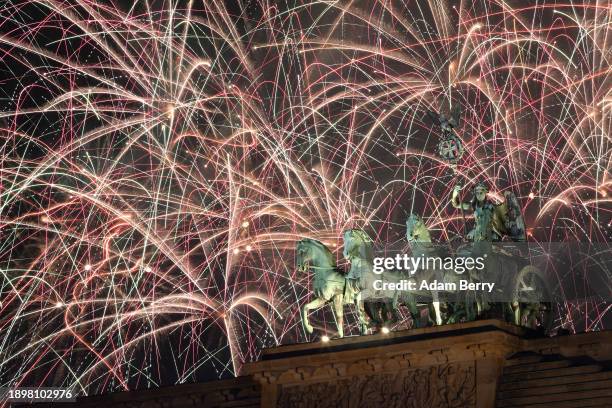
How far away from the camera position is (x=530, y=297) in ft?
89.6

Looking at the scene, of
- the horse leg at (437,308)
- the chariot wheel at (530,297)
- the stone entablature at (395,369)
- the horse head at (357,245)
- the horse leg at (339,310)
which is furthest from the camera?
the horse leg at (339,310)

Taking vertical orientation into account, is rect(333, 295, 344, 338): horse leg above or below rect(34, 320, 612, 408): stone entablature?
above

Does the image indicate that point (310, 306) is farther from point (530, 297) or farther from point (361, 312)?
point (530, 297)

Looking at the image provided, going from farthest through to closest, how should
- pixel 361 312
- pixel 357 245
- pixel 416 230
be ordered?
pixel 361 312 → pixel 357 245 → pixel 416 230

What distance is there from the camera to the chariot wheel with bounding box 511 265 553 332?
89.4 ft

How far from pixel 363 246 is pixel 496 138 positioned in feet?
13.4

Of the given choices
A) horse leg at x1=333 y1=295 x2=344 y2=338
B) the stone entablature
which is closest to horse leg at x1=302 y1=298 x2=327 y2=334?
horse leg at x1=333 y1=295 x2=344 y2=338

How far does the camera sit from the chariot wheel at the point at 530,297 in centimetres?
2725

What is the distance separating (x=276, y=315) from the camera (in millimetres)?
33219

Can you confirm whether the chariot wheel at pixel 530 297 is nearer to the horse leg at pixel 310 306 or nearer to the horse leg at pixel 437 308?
the horse leg at pixel 437 308

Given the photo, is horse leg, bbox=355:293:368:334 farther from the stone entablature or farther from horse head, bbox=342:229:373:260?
horse head, bbox=342:229:373:260

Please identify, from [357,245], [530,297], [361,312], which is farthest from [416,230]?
[530,297]

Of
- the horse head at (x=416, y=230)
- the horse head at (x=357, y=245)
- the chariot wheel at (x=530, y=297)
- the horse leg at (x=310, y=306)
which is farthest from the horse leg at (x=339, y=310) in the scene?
the chariot wheel at (x=530, y=297)

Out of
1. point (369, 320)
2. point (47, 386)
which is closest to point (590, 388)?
point (369, 320)
